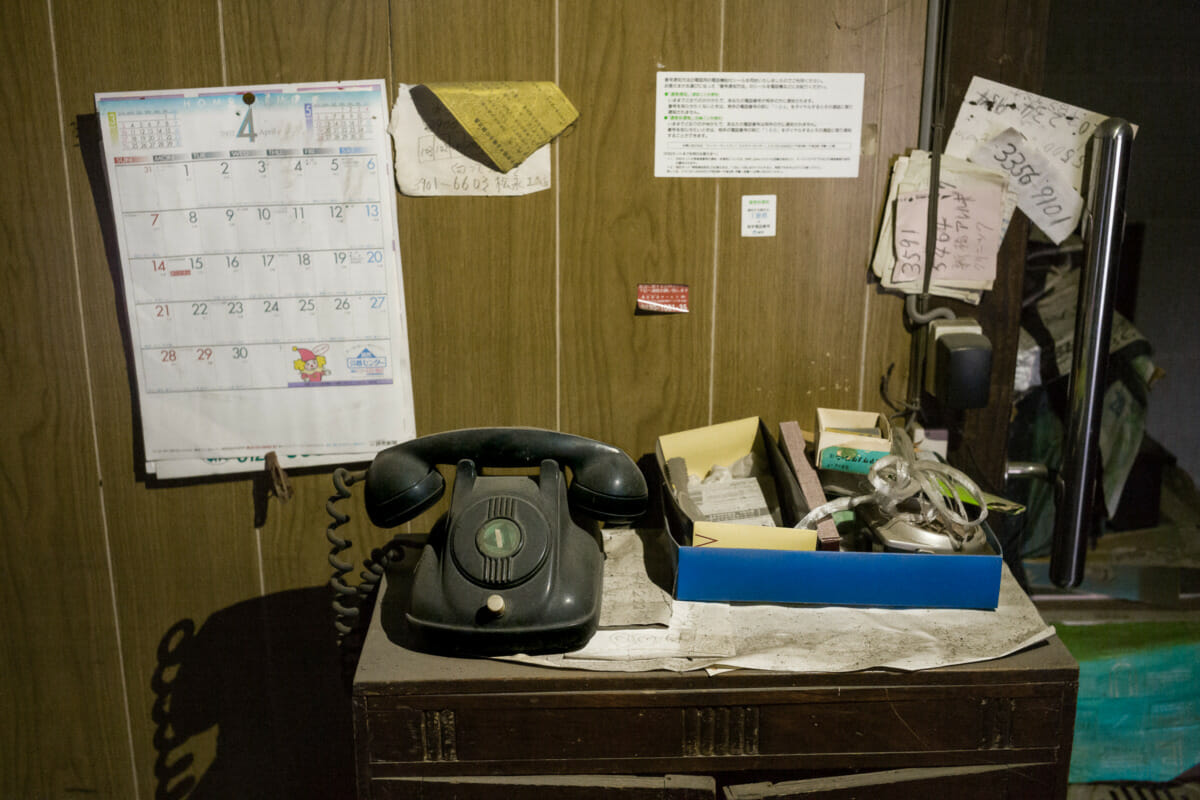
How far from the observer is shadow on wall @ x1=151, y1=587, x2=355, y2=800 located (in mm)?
1353

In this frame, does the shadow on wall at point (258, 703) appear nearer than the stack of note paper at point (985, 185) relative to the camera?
No

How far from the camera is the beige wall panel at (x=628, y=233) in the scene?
117 cm

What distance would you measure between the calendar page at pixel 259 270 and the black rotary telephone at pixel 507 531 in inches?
10.6

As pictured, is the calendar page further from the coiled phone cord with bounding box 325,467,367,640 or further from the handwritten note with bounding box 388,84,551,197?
the coiled phone cord with bounding box 325,467,367,640

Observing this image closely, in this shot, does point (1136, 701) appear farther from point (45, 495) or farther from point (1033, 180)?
point (45, 495)

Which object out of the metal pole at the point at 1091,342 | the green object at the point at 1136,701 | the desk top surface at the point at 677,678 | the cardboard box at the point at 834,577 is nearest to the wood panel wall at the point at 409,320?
the metal pole at the point at 1091,342

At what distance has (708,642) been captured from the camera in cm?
93

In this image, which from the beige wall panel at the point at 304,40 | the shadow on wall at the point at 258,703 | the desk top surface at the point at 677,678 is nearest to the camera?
the desk top surface at the point at 677,678

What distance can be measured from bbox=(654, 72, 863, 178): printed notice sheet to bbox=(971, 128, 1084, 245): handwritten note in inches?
7.2

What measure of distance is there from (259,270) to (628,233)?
507 millimetres

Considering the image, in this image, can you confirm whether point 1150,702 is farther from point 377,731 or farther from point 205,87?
point 205,87

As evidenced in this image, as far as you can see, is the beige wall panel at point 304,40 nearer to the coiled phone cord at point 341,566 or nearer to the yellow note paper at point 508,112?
the yellow note paper at point 508,112

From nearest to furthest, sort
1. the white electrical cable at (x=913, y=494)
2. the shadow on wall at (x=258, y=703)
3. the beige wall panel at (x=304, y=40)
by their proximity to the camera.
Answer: the white electrical cable at (x=913, y=494) < the beige wall panel at (x=304, y=40) < the shadow on wall at (x=258, y=703)

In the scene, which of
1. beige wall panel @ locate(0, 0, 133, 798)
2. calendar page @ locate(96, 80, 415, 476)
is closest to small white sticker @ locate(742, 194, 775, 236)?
calendar page @ locate(96, 80, 415, 476)
